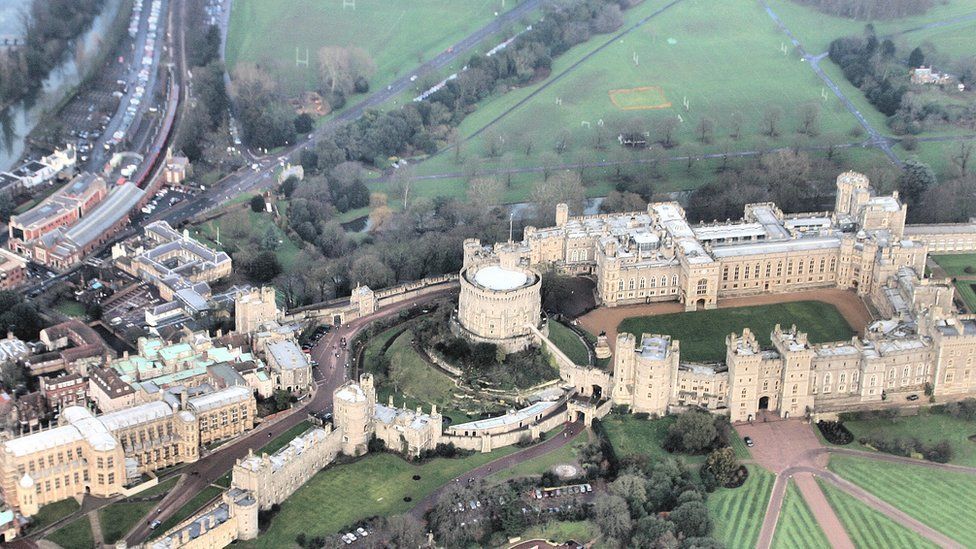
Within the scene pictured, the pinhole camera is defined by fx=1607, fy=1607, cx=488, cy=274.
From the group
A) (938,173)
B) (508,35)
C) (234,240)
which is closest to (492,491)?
(234,240)

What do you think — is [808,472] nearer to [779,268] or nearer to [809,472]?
[809,472]

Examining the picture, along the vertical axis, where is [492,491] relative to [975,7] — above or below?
below

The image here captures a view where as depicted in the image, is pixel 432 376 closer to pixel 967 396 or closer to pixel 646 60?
pixel 967 396

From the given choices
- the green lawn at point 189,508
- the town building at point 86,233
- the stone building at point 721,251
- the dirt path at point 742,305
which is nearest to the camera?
the green lawn at point 189,508

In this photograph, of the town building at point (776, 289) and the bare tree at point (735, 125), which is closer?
the town building at point (776, 289)

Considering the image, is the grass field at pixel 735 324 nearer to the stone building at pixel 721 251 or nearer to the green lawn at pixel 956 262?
the stone building at pixel 721 251

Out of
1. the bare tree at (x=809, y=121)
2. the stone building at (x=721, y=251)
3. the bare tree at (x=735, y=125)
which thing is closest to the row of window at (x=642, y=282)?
the stone building at (x=721, y=251)

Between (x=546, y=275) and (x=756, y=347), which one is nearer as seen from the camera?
(x=756, y=347)
